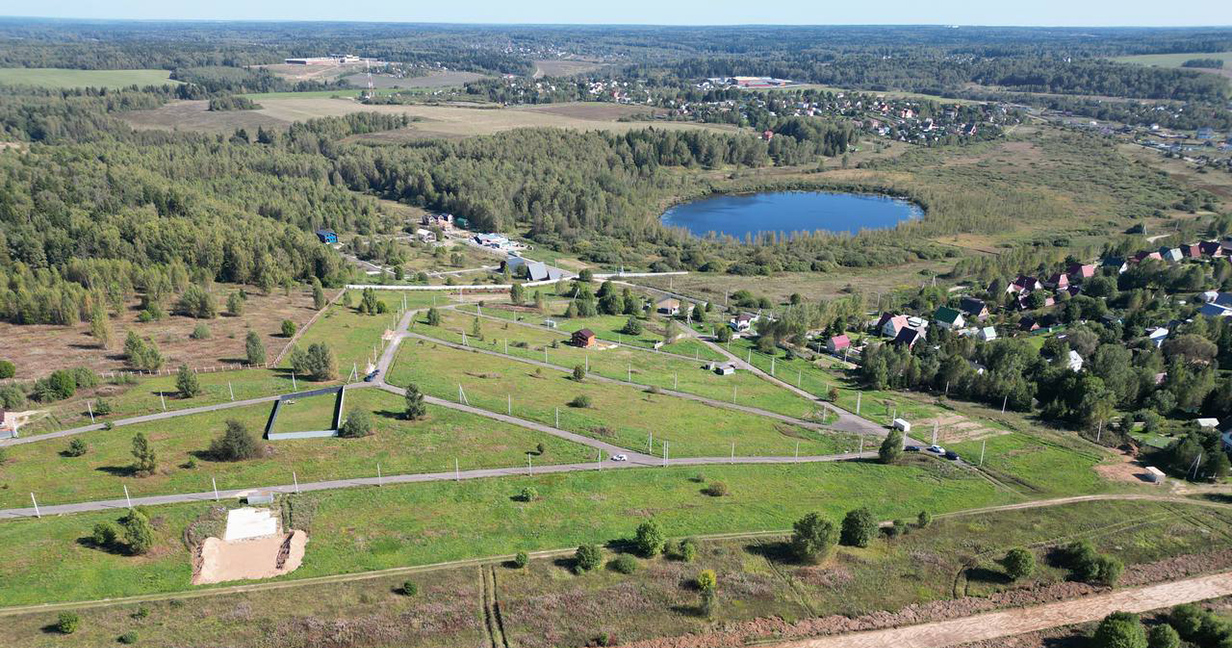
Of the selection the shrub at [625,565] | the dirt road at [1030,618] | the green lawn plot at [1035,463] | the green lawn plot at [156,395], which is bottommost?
the dirt road at [1030,618]

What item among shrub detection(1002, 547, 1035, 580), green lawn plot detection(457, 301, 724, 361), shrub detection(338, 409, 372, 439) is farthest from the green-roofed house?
shrub detection(338, 409, 372, 439)

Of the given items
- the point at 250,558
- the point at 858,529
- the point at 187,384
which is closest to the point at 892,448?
the point at 858,529

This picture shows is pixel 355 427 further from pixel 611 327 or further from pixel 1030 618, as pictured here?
pixel 1030 618

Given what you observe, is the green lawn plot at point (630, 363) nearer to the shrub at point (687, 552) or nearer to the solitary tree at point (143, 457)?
the shrub at point (687, 552)

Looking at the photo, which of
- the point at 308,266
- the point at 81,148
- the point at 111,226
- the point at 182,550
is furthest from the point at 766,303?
the point at 81,148

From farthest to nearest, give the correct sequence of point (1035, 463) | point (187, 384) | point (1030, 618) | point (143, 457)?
point (187, 384) → point (1035, 463) → point (143, 457) → point (1030, 618)

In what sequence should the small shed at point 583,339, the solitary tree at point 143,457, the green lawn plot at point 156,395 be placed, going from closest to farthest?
the solitary tree at point 143,457 → the green lawn plot at point 156,395 → the small shed at point 583,339

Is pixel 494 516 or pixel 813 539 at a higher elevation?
pixel 813 539

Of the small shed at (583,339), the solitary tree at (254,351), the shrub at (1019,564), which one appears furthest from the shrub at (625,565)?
the solitary tree at (254,351)

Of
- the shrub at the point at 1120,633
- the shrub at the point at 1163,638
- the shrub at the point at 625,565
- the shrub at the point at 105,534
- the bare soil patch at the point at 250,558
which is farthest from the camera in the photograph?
the shrub at the point at 625,565
